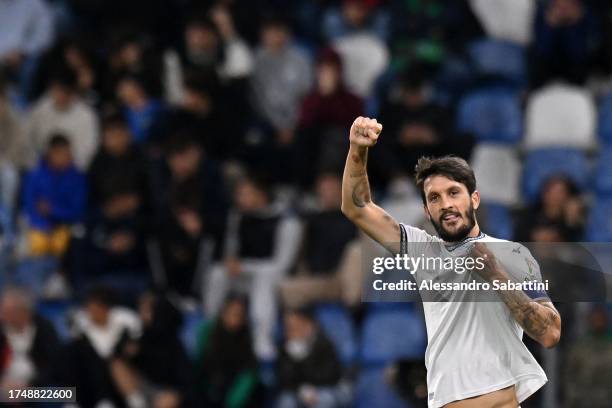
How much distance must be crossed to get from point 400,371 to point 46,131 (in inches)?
178

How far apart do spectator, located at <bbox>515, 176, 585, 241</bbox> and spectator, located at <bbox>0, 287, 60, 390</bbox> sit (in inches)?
138

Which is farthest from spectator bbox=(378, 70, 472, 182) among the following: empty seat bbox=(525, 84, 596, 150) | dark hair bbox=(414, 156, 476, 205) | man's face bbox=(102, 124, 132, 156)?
dark hair bbox=(414, 156, 476, 205)

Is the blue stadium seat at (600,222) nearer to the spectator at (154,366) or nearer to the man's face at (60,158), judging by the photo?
the spectator at (154,366)

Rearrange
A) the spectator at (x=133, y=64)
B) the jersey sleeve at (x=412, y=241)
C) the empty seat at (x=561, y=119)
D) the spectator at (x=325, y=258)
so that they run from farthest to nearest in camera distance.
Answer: the spectator at (x=133, y=64) < the empty seat at (x=561, y=119) < the spectator at (x=325, y=258) < the jersey sleeve at (x=412, y=241)

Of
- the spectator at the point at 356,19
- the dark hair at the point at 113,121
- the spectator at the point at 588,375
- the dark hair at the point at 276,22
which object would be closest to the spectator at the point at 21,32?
the dark hair at the point at 113,121

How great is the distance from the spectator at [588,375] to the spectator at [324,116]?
9.91 ft

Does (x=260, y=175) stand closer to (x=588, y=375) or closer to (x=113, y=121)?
(x=113, y=121)

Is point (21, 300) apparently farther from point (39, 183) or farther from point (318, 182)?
point (318, 182)

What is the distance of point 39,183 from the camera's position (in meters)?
12.0

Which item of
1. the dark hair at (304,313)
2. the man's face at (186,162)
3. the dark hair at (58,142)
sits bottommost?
the dark hair at (304,313)

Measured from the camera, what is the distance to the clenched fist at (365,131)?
5.75 m

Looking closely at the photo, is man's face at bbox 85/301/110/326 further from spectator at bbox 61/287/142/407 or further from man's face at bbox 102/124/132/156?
man's face at bbox 102/124/132/156

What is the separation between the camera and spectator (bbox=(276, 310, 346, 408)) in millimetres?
10203

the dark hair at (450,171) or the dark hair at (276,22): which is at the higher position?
the dark hair at (276,22)
